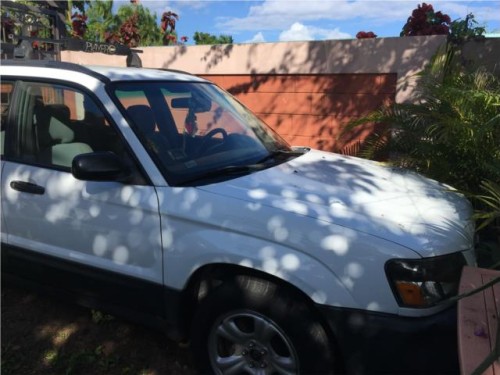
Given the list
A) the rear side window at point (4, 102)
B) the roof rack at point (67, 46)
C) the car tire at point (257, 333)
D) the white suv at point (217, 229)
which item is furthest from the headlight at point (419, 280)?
the roof rack at point (67, 46)

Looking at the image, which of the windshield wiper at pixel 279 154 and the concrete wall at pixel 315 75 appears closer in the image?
the windshield wiper at pixel 279 154

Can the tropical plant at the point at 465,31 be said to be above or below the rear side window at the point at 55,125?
above

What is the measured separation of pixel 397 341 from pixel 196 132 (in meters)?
1.84

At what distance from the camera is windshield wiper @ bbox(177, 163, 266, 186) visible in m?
2.73

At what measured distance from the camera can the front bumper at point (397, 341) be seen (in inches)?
86.7

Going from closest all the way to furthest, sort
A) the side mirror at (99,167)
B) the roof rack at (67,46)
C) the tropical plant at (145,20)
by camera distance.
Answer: the side mirror at (99,167) → the roof rack at (67,46) → the tropical plant at (145,20)

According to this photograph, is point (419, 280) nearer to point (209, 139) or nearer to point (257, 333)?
point (257, 333)

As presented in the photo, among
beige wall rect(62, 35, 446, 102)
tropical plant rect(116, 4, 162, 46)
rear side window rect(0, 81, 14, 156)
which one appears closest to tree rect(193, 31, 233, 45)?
tropical plant rect(116, 4, 162, 46)

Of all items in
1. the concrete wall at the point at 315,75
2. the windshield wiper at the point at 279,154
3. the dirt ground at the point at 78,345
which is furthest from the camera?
the concrete wall at the point at 315,75

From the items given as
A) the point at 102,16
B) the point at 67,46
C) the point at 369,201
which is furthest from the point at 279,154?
the point at 102,16

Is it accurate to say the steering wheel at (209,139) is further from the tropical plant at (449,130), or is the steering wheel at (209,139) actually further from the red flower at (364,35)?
the red flower at (364,35)

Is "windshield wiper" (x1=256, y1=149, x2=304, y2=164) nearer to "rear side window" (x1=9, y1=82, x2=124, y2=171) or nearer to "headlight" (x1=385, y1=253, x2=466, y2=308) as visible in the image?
"rear side window" (x1=9, y1=82, x2=124, y2=171)

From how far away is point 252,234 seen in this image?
7.88 ft

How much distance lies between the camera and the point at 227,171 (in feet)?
9.46
